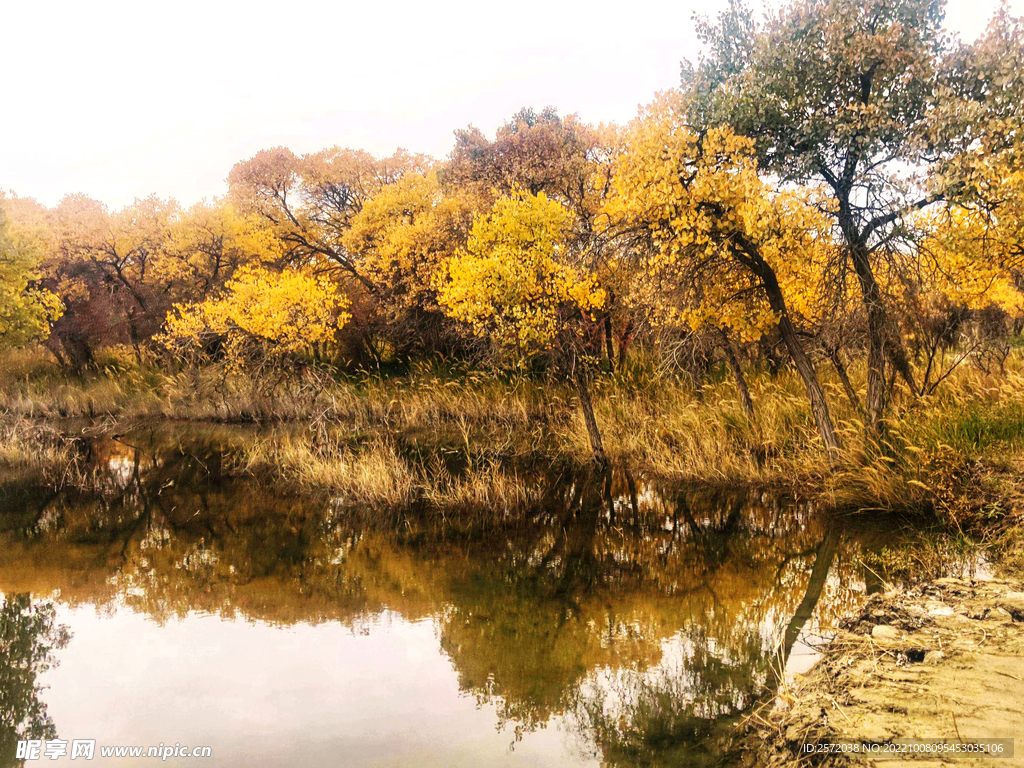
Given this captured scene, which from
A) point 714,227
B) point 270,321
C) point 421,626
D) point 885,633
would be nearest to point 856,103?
point 714,227

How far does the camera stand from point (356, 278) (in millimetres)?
26453

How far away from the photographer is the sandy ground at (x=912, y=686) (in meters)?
3.80

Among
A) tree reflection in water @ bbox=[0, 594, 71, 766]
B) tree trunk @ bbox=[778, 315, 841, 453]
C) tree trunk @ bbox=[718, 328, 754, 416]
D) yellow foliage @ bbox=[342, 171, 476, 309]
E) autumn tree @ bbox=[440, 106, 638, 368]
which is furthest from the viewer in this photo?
yellow foliage @ bbox=[342, 171, 476, 309]

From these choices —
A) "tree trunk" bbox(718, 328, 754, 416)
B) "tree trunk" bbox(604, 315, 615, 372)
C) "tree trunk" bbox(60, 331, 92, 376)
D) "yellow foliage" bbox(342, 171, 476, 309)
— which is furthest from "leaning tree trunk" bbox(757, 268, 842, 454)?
"tree trunk" bbox(60, 331, 92, 376)

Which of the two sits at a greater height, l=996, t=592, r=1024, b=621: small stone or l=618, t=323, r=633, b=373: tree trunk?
l=618, t=323, r=633, b=373: tree trunk

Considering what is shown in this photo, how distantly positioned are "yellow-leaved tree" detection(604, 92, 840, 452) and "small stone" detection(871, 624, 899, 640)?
5090mm

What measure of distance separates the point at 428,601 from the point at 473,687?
2.13 metres

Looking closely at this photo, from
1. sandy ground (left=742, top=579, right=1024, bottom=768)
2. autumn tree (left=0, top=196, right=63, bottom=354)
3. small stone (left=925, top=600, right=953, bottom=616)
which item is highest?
autumn tree (left=0, top=196, right=63, bottom=354)

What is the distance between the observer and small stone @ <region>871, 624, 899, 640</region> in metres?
5.30

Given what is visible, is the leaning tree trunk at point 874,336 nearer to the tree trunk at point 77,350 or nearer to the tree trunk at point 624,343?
the tree trunk at point 624,343

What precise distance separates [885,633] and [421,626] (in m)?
4.63

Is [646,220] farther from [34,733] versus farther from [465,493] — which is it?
[34,733]

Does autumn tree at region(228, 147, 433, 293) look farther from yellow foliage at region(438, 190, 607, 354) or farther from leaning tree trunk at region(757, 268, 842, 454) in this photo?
leaning tree trunk at region(757, 268, 842, 454)

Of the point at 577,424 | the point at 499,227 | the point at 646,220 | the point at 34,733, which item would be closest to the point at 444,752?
the point at 34,733
